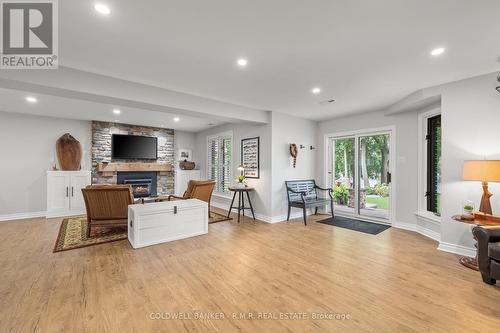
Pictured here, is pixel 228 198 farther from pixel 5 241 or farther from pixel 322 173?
pixel 5 241

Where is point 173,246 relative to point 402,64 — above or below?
below

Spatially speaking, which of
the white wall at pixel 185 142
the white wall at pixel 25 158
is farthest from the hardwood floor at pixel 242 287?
the white wall at pixel 185 142

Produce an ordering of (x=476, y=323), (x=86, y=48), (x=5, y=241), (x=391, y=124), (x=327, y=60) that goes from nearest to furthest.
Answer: (x=476, y=323) < (x=86, y=48) < (x=327, y=60) < (x=5, y=241) < (x=391, y=124)

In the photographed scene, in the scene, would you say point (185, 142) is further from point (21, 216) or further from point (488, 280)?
point (488, 280)

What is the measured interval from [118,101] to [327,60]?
3.01 meters

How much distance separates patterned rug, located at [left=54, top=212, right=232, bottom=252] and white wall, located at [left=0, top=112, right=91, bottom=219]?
54.1 inches

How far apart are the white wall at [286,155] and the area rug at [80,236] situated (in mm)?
3118

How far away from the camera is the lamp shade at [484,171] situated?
2.63 meters

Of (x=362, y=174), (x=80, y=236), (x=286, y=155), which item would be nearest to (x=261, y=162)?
(x=286, y=155)

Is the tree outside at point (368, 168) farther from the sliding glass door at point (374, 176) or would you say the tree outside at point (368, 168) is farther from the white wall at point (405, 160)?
the white wall at point (405, 160)

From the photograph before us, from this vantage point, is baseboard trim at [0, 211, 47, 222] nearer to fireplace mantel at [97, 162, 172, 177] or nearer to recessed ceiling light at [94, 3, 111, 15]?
fireplace mantel at [97, 162, 172, 177]

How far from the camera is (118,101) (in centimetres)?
338

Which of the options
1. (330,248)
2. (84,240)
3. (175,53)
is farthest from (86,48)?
(330,248)

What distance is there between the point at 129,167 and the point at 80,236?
3094 millimetres
